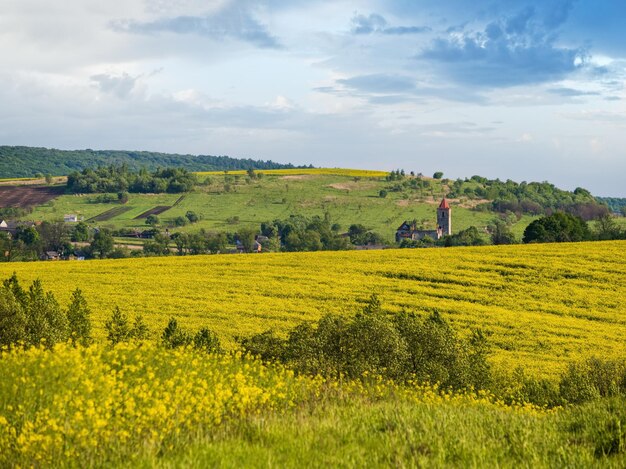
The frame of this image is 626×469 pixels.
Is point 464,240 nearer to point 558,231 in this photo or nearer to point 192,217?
point 558,231

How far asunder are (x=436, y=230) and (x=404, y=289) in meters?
116

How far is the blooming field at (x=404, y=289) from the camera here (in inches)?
1471

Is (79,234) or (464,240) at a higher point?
(464,240)

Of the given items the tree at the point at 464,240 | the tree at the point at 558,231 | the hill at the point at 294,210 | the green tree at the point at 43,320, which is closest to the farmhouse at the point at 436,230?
the hill at the point at 294,210

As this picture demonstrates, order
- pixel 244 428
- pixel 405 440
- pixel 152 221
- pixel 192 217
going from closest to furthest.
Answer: pixel 405 440, pixel 244 428, pixel 152 221, pixel 192 217

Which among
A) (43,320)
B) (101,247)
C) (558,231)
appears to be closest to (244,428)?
(43,320)

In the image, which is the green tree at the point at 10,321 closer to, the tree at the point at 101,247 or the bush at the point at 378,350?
the bush at the point at 378,350

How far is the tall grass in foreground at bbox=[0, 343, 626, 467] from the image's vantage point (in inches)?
327

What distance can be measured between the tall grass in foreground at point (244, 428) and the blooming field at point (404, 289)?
21.5m

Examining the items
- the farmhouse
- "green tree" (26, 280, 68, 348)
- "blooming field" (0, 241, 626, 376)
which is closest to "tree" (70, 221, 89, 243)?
the farmhouse

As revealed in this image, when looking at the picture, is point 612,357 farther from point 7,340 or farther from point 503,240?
point 503,240

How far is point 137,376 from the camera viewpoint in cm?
1202

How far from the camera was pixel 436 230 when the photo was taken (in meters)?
161

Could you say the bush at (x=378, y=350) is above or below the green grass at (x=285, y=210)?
above
